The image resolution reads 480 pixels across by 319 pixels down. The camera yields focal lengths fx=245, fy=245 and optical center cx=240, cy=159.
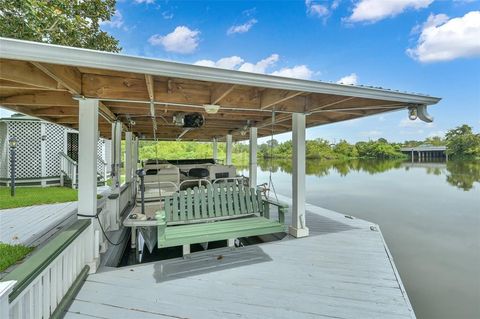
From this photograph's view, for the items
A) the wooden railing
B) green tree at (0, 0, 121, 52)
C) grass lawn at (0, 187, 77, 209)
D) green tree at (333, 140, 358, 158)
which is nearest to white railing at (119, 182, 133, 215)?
the wooden railing

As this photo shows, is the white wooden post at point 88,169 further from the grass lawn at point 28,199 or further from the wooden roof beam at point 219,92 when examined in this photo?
the grass lawn at point 28,199

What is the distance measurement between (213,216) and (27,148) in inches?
380

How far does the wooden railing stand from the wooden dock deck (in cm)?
15

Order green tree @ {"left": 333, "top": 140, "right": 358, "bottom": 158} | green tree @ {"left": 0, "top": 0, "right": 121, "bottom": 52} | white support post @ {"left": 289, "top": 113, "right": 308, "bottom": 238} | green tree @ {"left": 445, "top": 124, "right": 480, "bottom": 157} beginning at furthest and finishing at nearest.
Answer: green tree @ {"left": 333, "top": 140, "right": 358, "bottom": 158}, green tree @ {"left": 445, "top": 124, "right": 480, "bottom": 157}, green tree @ {"left": 0, "top": 0, "right": 121, "bottom": 52}, white support post @ {"left": 289, "top": 113, "right": 308, "bottom": 238}

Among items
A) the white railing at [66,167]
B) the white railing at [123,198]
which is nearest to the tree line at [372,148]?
the white railing at [66,167]

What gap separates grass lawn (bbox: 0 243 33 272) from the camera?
3.16 m

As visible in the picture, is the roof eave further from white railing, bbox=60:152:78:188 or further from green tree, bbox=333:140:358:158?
green tree, bbox=333:140:358:158

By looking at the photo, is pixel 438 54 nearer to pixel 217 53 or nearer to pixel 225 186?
pixel 217 53

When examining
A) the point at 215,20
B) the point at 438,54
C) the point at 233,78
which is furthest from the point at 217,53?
the point at 438,54

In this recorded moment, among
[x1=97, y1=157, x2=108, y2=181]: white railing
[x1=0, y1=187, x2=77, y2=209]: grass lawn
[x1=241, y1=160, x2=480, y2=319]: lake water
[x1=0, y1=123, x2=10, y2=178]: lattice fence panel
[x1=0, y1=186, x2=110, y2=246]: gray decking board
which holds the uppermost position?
[x1=0, y1=123, x2=10, y2=178]: lattice fence panel

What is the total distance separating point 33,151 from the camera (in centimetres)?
932

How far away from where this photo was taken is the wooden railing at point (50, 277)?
1430 mm

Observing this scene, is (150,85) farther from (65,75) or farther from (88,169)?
(88,169)

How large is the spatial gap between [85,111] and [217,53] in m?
12.6
